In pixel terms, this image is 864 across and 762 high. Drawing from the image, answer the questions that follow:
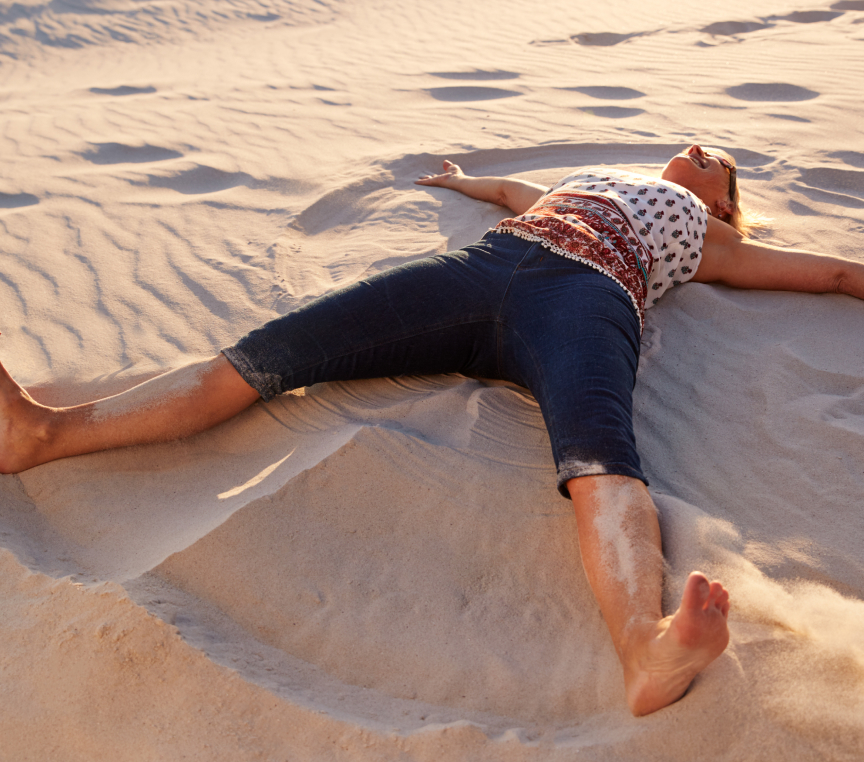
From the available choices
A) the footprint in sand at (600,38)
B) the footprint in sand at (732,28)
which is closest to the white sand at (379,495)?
the footprint in sand at (732,28)

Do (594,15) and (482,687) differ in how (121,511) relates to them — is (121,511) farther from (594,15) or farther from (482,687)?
(594,15)

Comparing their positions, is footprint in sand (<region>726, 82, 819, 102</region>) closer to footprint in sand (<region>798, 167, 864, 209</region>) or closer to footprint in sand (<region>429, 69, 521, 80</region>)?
footprint in sand (<region>798, 167, 864, 209</region>)

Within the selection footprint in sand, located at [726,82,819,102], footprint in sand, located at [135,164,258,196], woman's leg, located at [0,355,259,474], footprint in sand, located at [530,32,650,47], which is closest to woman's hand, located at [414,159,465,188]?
footprint in sand, located at [135,164,258,196]

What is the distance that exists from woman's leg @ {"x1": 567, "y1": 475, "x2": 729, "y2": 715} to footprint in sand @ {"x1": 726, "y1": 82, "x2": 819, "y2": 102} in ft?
13.0

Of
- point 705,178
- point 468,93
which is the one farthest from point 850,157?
point 468,93

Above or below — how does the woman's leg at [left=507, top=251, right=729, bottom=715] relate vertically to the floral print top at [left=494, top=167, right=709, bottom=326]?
below

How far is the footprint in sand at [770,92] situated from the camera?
14.7ft

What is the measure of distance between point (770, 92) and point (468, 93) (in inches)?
79.5

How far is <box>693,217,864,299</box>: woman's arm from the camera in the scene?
8.59 ft

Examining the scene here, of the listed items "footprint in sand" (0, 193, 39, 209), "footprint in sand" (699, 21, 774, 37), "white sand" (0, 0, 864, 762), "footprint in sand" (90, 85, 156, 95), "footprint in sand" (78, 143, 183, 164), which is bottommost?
"white sand" (0, 0, 864, 762)

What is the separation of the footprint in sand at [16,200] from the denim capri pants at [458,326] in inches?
86.5

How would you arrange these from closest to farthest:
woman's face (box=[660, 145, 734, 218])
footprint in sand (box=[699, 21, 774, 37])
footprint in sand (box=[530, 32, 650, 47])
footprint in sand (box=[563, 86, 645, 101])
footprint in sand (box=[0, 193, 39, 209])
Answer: woman's face (box=[660, 145, 734, 218]), footprint in sand (box=[0, 193, 39, 209]), footprint in sand (box=[563, 86, 645, 101]), footprint in sand (box=[699, 21, 774, 37]), footprint in sand (box=[530, 32, 650, 47])

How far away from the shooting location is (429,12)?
296 inches

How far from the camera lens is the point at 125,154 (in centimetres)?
408
